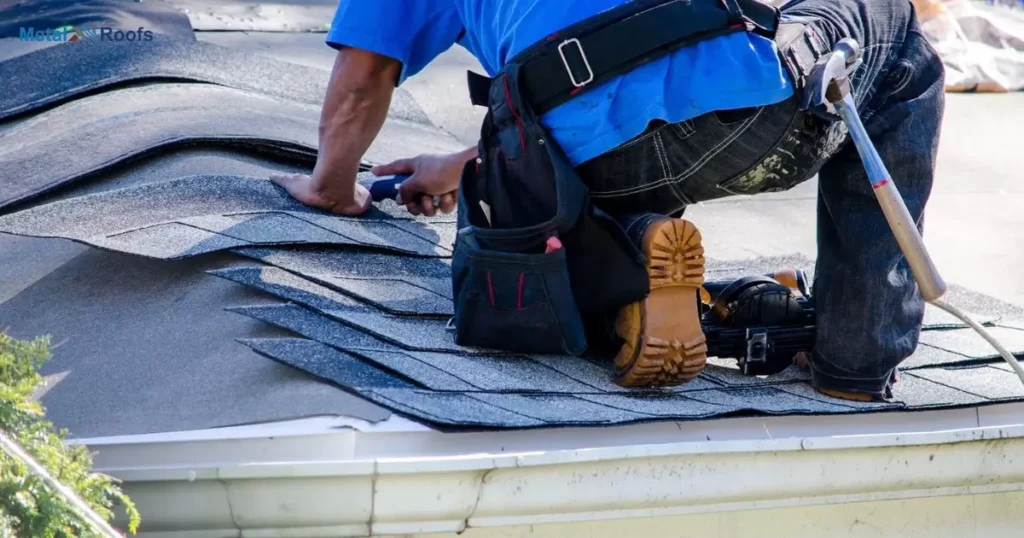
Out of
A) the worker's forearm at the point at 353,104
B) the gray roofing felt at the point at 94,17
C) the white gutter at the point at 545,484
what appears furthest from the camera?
the gray roofing felt at the point at 94,17

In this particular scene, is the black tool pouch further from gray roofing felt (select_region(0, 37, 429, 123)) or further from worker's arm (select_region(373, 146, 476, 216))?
gray roofing felt (select_region(0, 37, 429, 123))

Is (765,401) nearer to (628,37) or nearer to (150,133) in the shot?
(628,37)

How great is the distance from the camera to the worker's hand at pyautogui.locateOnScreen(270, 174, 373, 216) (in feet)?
8.65

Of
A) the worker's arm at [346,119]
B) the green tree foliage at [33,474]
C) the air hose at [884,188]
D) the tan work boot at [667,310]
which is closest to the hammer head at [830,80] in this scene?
the air hose at [884,188]

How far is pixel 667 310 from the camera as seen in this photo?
2.04 m

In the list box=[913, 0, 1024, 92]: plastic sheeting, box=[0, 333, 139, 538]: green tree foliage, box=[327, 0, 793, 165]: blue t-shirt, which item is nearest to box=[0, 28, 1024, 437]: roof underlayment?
box=[0, 333, 139, 538]: green tree foliage

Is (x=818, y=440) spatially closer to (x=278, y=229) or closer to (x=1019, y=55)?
(x=278, y=229)

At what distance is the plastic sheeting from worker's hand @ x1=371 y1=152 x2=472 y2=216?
329cm

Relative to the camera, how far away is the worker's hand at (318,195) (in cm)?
264

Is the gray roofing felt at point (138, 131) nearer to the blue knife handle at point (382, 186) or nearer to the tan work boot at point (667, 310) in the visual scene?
the blue knife handle at point (382, 186)

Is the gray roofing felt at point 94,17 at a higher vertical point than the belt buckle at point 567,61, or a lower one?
lower

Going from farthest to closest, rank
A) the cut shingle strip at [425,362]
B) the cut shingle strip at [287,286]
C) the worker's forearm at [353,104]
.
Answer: the worker's forearm at [353,104] < the cut shingle strip at [287,286] < the cut shingle strip at [425,362]

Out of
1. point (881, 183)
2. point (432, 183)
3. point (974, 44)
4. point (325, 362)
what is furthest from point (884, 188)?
point (974, 44)

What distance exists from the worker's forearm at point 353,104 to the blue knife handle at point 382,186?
0.75ft
